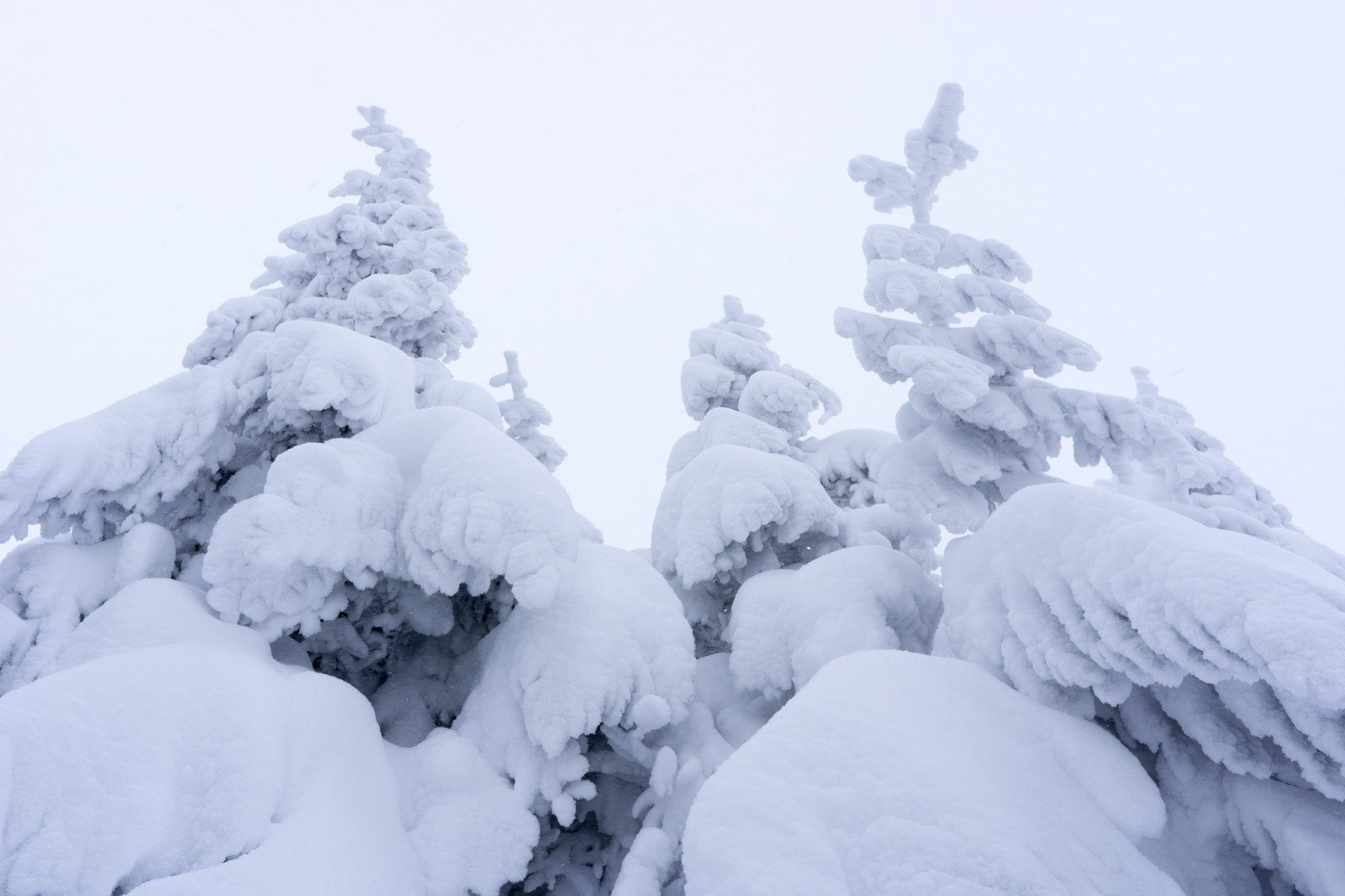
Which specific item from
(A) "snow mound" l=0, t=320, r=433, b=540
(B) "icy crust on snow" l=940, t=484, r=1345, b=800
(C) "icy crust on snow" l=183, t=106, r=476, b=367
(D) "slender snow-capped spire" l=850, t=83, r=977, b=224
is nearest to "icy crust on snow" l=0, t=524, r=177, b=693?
(A) "snow mound" l=0, t=320, r=433, b=540

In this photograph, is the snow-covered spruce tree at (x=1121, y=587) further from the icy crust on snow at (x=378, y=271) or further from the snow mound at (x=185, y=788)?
the icy crust on snow at (x=378, y=271)

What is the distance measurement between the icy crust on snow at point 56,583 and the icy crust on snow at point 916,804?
5031 mm

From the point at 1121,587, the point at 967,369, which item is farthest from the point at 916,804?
the point at 967,369

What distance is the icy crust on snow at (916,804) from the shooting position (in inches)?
108

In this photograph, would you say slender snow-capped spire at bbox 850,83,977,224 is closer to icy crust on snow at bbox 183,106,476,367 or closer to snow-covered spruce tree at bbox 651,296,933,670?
snow-covered spruce tree at bbox 651,296,933,670

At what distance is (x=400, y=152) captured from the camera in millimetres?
12266

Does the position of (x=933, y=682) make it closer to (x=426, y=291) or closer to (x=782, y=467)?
(x=782, y=467)

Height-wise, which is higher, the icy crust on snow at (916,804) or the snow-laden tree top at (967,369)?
the snow-laden tree top at (967,369)

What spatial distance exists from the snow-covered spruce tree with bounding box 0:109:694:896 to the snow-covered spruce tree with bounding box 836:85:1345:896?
8.44ft

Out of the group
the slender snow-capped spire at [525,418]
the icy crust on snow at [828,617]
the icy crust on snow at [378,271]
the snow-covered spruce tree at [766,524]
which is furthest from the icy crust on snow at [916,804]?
the slender snow-capped spire at [525,418]

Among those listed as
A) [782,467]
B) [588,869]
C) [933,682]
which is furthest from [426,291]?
[933,682]

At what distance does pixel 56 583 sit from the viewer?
518 cm

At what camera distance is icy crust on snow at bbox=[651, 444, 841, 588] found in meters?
6.50

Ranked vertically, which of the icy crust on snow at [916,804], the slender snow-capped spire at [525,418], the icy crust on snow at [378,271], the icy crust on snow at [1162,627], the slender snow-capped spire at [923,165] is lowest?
the slender snow-capped spire at [525,418]
